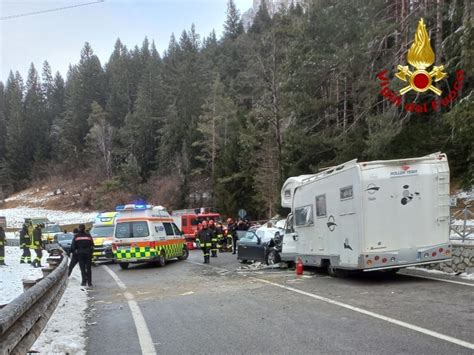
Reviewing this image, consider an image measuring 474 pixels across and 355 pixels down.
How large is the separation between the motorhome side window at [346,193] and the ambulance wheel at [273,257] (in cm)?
615

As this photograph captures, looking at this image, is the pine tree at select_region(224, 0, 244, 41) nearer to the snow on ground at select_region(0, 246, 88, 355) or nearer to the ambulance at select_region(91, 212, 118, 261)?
the ambulance at select_region(91, 212, 118, 261)

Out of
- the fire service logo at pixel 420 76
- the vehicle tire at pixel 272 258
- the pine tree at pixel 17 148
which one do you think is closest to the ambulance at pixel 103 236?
the vehicle tire at pixel 272 258

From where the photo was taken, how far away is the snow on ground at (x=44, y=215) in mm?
72700

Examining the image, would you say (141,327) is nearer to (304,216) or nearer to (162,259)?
(304,216)

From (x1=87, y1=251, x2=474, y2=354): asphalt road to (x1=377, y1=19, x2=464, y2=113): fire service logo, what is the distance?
8294 millimetres

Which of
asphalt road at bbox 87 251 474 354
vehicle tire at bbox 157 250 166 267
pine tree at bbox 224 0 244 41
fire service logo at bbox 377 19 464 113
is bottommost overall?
asphalt road at bbox 87 251 474 354

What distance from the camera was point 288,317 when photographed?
8211 mm

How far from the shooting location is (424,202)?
474 inches

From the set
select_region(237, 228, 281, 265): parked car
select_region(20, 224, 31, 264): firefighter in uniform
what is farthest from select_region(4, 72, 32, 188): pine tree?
select_region(237, 228, 281, 265): parked car

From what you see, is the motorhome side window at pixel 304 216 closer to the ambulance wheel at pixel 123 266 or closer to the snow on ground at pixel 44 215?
the ambulance wheel at pixel 123 266

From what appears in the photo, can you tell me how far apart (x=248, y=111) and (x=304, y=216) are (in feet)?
151

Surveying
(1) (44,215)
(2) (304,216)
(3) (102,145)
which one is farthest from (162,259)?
(3) (102,145)

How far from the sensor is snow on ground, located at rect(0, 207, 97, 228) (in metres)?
72.7

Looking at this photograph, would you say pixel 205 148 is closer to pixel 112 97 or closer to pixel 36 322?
pixel 112 97
